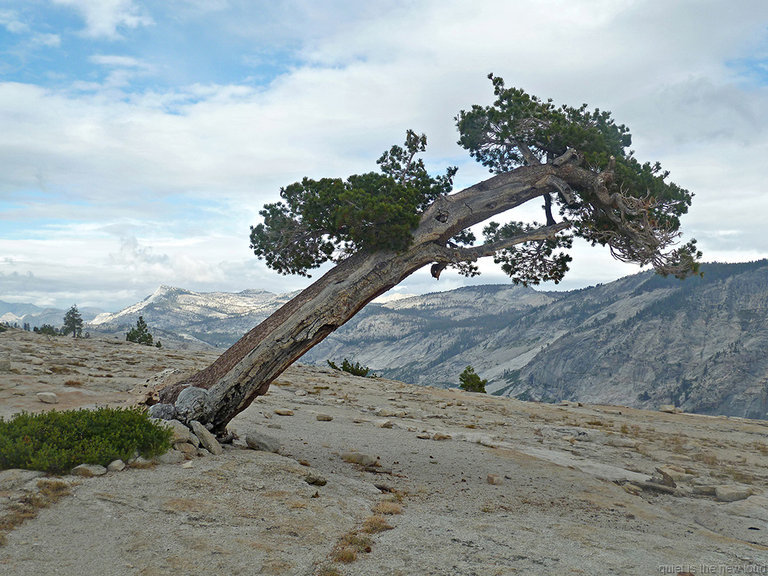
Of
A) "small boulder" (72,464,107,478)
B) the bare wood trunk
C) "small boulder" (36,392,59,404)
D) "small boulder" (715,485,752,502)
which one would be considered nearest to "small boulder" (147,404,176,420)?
the bare wood trunk

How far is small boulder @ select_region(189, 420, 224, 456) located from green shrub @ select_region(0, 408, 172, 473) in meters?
0.88

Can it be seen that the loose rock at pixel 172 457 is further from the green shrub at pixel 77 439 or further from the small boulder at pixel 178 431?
the small boulder at pixel 178 431

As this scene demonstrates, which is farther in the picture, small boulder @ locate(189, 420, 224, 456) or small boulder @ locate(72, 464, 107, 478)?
small boulder @ locate(189, 420, 224, 456)

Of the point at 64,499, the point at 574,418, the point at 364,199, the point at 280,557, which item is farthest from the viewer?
the point at 574,418

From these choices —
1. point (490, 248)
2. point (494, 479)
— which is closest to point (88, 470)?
point (494, 479)

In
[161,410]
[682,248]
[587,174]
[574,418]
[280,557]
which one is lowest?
[574,418]

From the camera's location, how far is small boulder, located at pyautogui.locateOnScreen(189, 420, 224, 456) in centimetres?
1195

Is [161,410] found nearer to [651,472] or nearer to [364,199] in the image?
[364,199]

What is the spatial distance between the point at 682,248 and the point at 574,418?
1438cm

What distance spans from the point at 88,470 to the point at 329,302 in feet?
21.9

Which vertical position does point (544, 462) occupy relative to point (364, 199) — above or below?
below

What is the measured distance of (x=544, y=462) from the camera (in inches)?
616

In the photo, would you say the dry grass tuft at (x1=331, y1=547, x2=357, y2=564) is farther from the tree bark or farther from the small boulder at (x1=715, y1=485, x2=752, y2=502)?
the small boulder at (x1=715, y1=485, x2=752, y2=502)

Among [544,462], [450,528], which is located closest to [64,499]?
[450,528]
